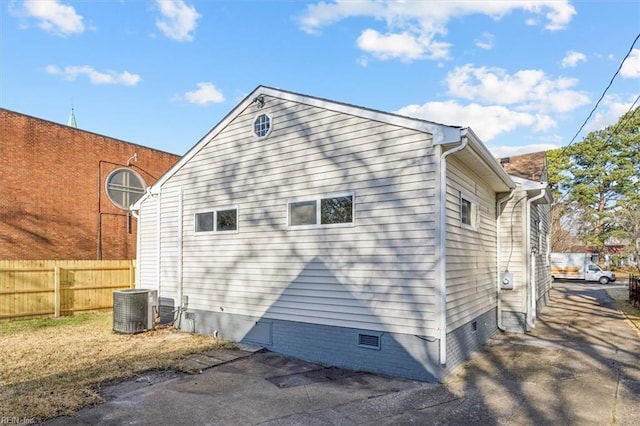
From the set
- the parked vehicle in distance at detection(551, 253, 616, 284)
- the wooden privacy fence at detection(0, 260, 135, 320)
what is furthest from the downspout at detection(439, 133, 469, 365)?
the parked vehicle in distance at detection(551, 253, 616, 284)

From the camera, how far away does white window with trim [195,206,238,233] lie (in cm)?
844

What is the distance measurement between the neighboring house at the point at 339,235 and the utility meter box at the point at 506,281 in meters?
0.17

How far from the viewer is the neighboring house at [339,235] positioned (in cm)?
595

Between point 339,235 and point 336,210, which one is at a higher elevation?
point 336,210

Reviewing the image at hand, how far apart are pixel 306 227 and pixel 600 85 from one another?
285 inches

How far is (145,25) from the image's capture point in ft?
36.6

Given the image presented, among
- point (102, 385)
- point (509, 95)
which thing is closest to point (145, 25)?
point (102, 385)

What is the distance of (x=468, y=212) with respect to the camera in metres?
7.43

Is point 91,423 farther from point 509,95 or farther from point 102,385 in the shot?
point 509,95

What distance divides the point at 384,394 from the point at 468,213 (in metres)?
3.68

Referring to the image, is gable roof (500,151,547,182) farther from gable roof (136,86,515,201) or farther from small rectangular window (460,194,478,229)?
small rectangular window (460,194,478,229)

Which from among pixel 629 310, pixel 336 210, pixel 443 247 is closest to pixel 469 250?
pixel 443 247

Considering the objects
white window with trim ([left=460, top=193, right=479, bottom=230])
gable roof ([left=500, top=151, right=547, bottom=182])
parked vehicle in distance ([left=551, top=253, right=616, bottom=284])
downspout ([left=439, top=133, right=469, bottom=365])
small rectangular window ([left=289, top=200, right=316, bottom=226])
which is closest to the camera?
downspout ([left=439, top=133, right=469, bottom=365])

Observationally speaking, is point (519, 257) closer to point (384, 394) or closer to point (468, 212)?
point (468, 212)
